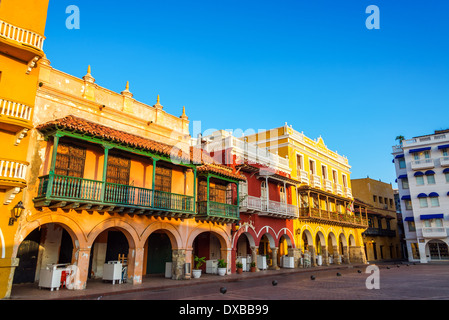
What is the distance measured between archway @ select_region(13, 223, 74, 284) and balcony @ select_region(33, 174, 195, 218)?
2433 millimetres

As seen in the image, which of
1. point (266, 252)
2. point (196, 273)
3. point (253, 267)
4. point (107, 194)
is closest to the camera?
point (107, 194)

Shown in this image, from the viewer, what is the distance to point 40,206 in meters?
12.7

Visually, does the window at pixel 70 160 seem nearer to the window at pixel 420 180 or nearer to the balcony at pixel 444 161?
the window at pixel 420 180

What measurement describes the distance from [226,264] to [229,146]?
8.27 meters

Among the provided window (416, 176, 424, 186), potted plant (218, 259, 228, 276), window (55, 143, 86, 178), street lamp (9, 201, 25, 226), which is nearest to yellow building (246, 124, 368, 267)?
window (416, 176, 424, 186)

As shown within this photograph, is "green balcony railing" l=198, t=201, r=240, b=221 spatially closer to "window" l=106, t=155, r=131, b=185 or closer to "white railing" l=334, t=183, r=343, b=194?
"window" l=106, t=155, r=131, b=185

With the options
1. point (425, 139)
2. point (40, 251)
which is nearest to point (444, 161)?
point (425, 139)

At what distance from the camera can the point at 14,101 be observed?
12359 mm

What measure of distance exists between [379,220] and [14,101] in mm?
48439

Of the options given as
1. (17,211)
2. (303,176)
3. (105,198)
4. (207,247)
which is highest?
(303,176)

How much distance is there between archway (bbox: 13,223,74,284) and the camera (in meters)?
14.9

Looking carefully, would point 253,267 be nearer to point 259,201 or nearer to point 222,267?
point 222,267

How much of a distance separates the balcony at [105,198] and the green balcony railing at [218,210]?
1.20 meters
